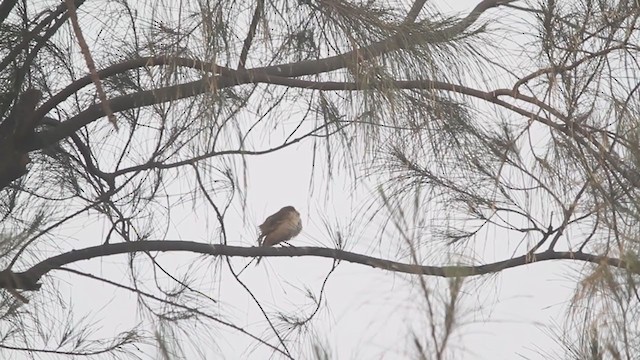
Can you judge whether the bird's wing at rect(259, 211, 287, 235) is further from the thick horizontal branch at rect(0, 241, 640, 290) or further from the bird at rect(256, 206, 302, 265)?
the thick horizontal branch at rect(0, 241, 640, 290)

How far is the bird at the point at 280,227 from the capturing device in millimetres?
3469

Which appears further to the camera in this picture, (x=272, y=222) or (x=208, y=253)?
(x=272, y=222)

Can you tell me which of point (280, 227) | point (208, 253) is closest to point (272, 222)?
point (280, 227)

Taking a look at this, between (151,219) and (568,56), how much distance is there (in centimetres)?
97

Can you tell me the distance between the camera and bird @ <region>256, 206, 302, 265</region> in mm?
3469

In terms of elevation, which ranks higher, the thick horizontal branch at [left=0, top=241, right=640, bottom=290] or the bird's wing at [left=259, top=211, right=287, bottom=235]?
the bird's wing at [left=259, top=211, right=287, bottom=235]

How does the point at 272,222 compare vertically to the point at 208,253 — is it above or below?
above

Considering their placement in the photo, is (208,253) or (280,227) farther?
(280,227)

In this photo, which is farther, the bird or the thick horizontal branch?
the bird

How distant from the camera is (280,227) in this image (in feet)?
11.5

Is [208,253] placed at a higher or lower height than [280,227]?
lower

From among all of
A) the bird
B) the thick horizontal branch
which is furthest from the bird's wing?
the thick horizontal branch

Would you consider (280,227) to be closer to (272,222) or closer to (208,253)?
(272,222)

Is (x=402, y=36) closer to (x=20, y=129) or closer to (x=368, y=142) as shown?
(x=368, y=142)
